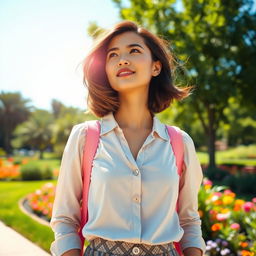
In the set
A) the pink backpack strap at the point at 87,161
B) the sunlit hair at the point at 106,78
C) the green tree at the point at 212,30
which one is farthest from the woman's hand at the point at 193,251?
the green tree at the point at 212,30

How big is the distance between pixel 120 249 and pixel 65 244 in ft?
0.91

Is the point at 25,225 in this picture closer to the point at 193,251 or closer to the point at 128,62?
the point at 193,251

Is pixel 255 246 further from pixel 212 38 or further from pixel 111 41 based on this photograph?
pixel 212 38

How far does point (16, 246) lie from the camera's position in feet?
15.9

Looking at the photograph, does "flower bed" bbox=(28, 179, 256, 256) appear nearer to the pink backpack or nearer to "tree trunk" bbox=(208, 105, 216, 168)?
the pink backpack

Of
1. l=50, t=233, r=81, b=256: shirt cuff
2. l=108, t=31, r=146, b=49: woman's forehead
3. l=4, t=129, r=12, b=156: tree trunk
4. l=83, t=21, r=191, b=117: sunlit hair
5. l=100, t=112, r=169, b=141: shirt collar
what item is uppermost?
l=108, t=31, r=146, b=49: woman's forehead

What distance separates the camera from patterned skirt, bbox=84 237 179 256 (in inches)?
65.4

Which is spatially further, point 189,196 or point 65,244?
point 189,196

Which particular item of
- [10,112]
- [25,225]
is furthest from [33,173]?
[10,112]

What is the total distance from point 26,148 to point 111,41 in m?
66.0

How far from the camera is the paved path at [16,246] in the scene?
4523 mm

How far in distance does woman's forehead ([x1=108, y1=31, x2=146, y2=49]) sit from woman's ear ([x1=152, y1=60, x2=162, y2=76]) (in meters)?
0.17

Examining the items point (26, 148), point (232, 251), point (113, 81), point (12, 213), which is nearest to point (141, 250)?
point (113, 81)

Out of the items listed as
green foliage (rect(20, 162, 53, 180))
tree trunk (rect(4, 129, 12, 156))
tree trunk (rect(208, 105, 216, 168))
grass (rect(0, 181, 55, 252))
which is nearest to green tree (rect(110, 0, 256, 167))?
tree trunk (rect(208, 105, 216, 168))
